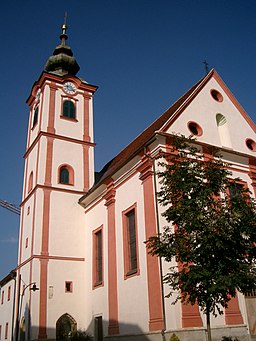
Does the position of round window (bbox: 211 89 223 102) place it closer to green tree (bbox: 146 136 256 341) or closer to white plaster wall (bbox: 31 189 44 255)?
green tree (bbox: 146 136 256 341)

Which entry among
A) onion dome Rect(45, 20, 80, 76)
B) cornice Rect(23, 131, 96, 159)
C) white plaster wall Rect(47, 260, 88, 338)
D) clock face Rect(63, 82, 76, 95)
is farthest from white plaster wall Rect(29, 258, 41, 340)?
onion dome Rect(45, 20, 80, 76)

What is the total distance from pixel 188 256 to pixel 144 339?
270 inches

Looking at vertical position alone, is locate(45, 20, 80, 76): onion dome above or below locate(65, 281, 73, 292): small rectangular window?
above

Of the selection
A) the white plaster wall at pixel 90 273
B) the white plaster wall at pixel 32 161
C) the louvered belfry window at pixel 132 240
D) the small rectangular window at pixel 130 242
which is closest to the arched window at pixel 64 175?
the white plaster wall at pixel 32 161

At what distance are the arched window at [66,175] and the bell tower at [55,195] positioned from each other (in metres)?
0.07

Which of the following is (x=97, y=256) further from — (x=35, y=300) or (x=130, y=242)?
(x=130, y=242)

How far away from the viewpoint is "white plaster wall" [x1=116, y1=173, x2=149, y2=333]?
57.7 ft

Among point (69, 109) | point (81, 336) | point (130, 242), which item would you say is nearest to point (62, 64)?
point (69, 109)

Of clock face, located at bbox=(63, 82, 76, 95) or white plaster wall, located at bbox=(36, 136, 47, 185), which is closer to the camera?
white plaster wall, located at bbox=(36, 136, 47, 185)

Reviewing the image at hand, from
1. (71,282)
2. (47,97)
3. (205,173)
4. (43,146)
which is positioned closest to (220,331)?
(205,173)

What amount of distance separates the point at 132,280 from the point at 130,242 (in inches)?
77.4

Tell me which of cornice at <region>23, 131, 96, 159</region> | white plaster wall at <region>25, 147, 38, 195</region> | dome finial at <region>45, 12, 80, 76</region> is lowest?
white plaster wall at <region>25, 147, 38, 195</region>

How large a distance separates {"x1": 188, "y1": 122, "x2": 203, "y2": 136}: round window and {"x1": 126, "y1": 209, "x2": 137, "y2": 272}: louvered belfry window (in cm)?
506

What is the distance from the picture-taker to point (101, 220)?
23453 millimetres
